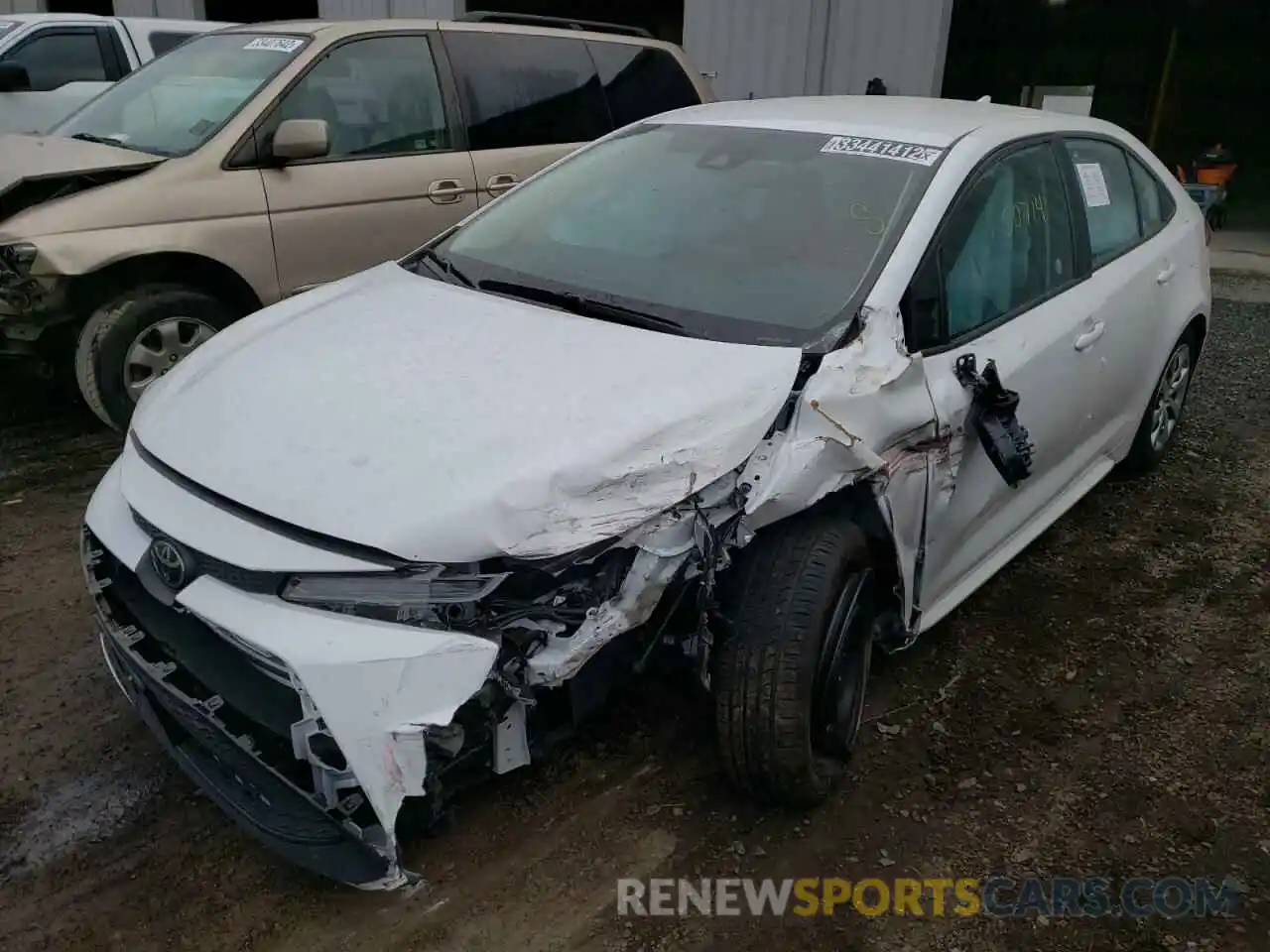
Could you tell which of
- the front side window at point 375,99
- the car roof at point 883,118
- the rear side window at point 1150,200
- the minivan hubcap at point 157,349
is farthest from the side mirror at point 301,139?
the rear side window at point 1150,200

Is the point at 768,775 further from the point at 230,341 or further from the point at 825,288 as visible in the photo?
the point at 230,341

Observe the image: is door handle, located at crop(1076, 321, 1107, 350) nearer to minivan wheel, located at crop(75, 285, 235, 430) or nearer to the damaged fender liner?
the damaged fender liner

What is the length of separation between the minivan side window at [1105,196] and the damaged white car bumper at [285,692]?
2.78 meters

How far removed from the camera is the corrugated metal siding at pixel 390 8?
10914mm

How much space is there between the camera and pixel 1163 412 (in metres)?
4.41

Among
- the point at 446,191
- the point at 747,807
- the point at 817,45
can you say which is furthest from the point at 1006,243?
the point at 817,45

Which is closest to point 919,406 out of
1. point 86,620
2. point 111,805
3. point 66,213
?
point 111,805

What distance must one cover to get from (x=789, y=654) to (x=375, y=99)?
374 cm

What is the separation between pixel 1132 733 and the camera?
9.40 feet

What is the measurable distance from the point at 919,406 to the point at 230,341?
1.83 meters

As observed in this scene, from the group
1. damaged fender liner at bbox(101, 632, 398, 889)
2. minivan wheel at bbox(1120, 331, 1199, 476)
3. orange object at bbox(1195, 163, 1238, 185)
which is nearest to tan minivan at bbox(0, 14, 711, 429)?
damaged fender liner at bbox(101, 632, 398, 889)

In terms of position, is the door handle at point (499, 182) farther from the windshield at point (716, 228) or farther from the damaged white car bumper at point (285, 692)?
the damaged white car bumper at point (285, 692)

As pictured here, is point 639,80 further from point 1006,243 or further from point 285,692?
point 285,692

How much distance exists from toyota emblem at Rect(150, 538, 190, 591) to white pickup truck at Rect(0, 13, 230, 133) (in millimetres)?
5632
